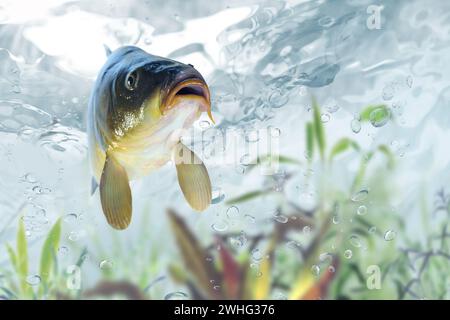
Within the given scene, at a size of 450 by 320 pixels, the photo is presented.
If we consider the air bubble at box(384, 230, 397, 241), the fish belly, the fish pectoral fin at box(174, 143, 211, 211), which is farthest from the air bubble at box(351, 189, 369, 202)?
the fish belly

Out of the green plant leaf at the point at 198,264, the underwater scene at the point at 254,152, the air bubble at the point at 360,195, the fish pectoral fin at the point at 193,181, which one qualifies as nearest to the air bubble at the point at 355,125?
the underwater scene at the point at 254,152

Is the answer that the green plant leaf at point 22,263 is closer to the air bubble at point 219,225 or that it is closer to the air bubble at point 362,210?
the air bubble at point 219,225

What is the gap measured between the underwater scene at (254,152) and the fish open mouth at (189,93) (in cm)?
104

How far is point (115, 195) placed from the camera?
8.93 feet

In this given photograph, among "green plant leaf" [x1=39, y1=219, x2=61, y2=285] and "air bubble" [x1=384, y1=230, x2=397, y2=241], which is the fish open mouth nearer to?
"green plant leaf" [x1=39, y1=219, x2=61, y2=285]

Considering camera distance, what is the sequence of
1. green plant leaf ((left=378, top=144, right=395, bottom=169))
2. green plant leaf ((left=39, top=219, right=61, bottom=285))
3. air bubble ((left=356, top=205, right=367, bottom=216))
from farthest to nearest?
green plant leaf ((left=378, top=144, right=395, bottom=169)) → air bubble ((left=356, top=205, right=367, bottom=216)) → green plant leaf ((left=39, top=219, right=61, bottom=285))

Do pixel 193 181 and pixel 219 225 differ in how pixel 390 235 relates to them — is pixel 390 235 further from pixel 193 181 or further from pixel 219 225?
pixel 193 181

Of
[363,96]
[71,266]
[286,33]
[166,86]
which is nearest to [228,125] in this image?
[286,33]

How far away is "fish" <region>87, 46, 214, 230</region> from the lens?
2.43 m

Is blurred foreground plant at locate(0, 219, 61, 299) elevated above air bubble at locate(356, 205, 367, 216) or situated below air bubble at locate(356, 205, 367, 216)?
below

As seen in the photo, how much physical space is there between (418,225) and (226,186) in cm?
441

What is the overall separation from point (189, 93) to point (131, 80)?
1.33ft

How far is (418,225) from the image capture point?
10672 mm

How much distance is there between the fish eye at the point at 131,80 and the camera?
2600 millimetres
